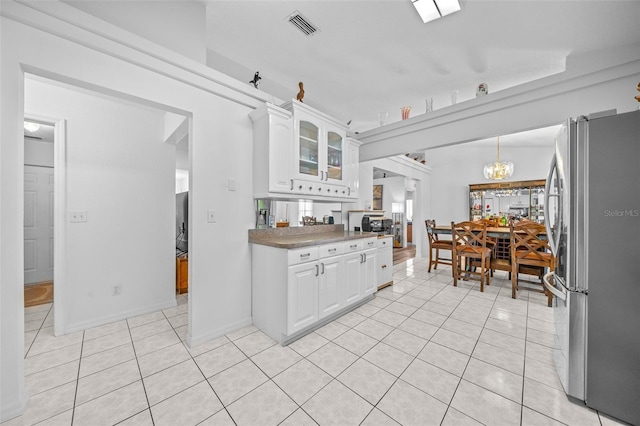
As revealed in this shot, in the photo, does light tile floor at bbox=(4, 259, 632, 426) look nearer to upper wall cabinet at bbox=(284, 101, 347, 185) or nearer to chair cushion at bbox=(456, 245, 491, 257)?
chair cushion at bbox=(456, 245, 491, 257)

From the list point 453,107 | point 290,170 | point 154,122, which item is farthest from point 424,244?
point 154,122

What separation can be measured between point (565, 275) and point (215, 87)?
299 cm

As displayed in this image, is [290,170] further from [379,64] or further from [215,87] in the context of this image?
[379,64]

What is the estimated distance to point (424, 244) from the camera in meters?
6.38

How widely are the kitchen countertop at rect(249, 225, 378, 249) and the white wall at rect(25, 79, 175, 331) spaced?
1.29 metres

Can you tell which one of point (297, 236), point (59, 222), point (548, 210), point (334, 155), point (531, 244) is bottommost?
point (531, 244)

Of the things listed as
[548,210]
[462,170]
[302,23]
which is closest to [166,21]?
[302,23]

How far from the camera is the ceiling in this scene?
1.99m

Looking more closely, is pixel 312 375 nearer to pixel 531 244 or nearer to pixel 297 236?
pixel 297 236

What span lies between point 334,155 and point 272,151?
99 centimetres

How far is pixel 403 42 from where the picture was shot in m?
2.39

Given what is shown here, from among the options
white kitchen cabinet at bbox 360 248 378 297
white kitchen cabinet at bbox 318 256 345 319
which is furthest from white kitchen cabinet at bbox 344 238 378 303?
white kitchen cabinet at bbox 318 256 345 319

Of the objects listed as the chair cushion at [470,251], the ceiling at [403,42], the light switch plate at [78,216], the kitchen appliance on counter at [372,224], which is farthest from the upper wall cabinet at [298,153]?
the chair cushion at [470,251]

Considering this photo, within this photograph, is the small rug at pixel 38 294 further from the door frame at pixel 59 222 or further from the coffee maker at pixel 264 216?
the coffee maker at pixel 264 216
